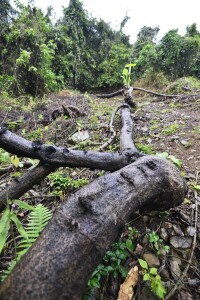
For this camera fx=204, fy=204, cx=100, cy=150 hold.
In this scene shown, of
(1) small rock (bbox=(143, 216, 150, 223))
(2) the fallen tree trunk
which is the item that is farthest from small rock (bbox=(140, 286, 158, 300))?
(1) small rock (bbox=(143, 216, 150, 223))

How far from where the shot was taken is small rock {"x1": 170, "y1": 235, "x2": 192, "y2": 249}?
4.68 feet

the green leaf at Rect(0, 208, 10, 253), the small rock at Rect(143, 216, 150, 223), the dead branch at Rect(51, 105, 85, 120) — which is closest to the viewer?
the green leaf at Rect(0, 208, 10, 253)

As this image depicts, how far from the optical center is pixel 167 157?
94.0 inches

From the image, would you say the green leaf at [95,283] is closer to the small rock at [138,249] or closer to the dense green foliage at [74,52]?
the small rock at [138,249]

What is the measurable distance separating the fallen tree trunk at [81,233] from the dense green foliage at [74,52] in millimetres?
6962

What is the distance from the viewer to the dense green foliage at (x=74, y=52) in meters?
7.56

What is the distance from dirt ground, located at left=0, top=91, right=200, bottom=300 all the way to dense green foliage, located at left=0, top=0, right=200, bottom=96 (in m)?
2.67

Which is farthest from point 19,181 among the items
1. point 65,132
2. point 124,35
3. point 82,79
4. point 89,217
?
point 124,35

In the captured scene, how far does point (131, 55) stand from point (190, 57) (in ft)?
22.2

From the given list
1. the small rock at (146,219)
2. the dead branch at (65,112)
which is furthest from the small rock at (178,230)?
the dead branch at (65,112)

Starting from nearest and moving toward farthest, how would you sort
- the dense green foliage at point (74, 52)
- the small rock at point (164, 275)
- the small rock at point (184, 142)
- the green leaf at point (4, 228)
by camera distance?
the green leaf at point (4, 228), the small rock at point (164, 275), the small rock at point (184, 142), the dense green foliage at point (74, 52)

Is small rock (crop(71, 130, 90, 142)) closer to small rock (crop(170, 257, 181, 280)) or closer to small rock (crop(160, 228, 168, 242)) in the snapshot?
small rock (crop(160, 228, 168, 242))

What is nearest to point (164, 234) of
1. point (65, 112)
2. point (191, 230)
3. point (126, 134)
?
point (191, 230)

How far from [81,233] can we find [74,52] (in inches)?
562
